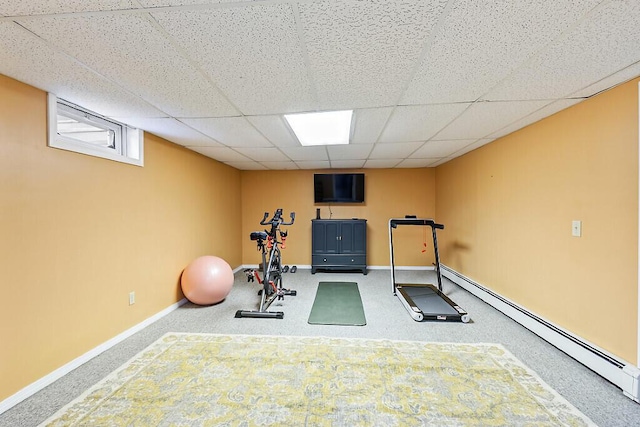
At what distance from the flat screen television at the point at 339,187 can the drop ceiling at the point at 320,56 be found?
270 centimetres

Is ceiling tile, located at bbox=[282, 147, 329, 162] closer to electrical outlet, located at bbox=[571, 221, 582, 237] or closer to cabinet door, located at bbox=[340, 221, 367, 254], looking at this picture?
cabinet door, located at bbox=[340, 221, 367, 254]

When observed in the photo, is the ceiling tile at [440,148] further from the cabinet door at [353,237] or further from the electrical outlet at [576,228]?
the cabinet door at [353,237]

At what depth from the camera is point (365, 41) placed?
128 centimetres

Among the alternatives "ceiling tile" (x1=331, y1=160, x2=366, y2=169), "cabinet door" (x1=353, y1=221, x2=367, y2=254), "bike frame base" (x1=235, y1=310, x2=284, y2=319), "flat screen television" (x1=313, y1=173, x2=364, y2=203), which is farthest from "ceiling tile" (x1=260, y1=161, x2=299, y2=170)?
"bike frame base" (x1=235, y1=310, x2=284, y2=319)

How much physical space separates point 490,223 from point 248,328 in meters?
3.46

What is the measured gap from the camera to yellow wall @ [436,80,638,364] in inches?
68.7

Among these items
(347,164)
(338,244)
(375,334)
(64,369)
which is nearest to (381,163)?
(347,164)

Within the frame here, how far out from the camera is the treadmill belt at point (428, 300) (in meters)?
2.99

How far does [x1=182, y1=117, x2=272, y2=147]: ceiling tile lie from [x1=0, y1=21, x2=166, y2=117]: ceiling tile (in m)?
0.41

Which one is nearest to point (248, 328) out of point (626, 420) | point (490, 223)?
point (626, 420)

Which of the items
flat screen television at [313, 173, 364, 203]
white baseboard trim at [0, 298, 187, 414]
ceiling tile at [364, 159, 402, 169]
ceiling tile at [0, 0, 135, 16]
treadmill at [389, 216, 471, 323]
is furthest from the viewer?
flat screen television at [313, 173, 364, 203]

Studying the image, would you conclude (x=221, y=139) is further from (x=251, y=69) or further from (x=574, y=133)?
(x=574, y=133)

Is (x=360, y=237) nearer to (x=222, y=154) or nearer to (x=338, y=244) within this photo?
(x=338, y=244)

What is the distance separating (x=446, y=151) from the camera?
12.4ft
